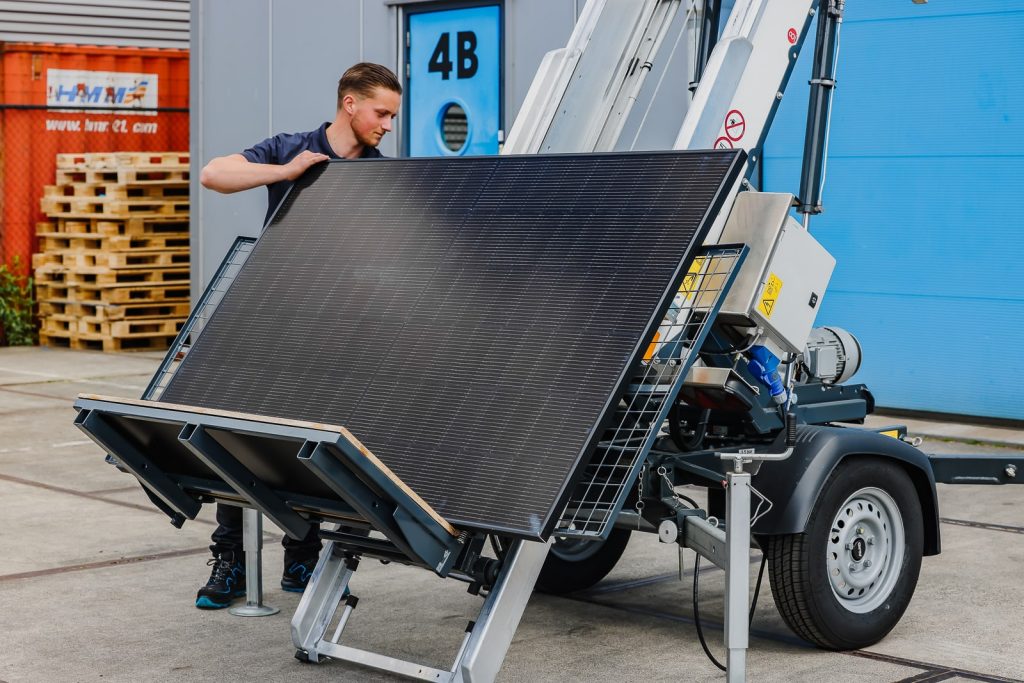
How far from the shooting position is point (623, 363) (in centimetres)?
434

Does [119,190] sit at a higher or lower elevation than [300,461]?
higher

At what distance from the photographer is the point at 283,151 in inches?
237

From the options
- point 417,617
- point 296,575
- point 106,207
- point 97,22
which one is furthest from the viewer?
point 97,22

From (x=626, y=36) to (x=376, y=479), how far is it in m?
2.89

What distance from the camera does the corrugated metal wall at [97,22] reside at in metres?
16.9

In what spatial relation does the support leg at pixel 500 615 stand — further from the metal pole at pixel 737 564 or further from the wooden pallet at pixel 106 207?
the wooden pallet at pixel 106 207

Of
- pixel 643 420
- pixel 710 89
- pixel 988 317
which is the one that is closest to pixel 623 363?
pixel 643 420

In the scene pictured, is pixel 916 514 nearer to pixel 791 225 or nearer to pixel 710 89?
pixel 791 225

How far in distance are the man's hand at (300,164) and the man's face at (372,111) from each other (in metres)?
0.34

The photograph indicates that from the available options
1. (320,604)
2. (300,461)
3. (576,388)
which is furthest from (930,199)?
(300,461)

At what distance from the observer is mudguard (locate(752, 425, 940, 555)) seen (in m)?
5.25

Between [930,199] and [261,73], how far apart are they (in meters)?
6.98

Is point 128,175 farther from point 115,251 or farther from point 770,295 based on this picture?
point 770,295

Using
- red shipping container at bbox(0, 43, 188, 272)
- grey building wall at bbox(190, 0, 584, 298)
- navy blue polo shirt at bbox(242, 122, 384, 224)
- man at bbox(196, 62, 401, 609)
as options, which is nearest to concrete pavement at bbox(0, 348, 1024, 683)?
man at bbox(196, 62, 401, 609)
